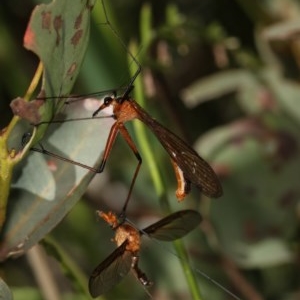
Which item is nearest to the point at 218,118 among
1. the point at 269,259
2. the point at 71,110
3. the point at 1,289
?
the point at 269,259

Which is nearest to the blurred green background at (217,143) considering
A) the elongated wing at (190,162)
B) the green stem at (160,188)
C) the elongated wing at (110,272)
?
the green stem at (160,188)

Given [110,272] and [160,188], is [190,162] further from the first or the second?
[110,272]

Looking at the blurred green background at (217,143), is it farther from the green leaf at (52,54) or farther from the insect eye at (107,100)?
the green leaf at (52,54)

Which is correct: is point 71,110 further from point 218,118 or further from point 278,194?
point 218,118

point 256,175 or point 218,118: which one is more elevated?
point 218,118

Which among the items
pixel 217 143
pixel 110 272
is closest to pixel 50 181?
pixel 110 272

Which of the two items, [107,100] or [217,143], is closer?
[107,100]

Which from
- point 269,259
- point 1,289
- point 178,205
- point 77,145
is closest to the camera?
point 1,289
